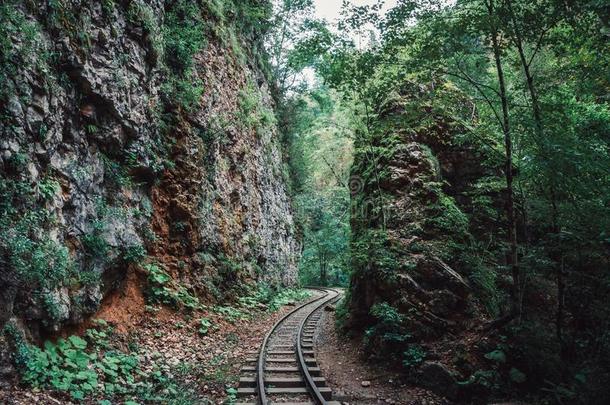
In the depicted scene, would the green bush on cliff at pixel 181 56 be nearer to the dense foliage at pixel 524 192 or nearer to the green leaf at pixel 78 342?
the dense foliage at pixel 524 192

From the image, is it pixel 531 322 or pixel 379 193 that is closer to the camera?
pixel 531 322

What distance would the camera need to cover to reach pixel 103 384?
5.78 meters

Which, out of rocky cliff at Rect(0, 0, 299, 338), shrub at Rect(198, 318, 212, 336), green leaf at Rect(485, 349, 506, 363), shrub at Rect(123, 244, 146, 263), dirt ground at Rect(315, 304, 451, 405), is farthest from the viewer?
shrub at Rect(198, 318, 212, 336)

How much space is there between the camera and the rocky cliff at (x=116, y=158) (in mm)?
5598

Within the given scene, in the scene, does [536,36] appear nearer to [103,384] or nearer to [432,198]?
[432,198]

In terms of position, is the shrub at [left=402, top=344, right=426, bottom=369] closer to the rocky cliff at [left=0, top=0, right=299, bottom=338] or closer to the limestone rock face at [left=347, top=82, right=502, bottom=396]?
the limestone rock face at [left=347, top=82, right=502, bottom=396]

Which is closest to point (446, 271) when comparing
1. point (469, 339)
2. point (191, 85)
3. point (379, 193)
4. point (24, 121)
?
point (469, 339)

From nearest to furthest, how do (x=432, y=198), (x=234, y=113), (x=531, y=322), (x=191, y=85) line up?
(x=531, y=322) < (x=432, y=198) < (x=191, y=85) < (x=234, y=113)

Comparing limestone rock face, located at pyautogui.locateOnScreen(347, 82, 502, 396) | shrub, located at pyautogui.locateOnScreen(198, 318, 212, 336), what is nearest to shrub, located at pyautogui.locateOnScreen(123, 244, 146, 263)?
shrub, located at pyautogui.locateOnScreen(198, 318, 212, 336)

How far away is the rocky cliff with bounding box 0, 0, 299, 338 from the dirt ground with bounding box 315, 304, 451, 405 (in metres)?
4.47

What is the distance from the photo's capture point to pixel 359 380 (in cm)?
760

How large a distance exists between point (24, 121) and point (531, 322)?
31.8 feet

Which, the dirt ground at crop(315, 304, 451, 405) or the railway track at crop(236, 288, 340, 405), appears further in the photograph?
the dirt ground at crop(315, 304, 451, 405)

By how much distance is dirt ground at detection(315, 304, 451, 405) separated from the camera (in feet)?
21.4
